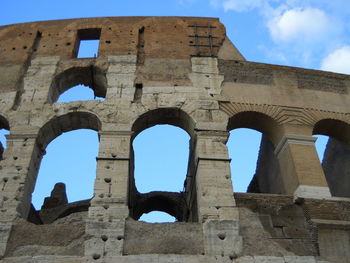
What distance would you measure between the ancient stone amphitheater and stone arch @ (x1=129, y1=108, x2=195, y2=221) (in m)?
0.04

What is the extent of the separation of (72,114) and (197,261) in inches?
160

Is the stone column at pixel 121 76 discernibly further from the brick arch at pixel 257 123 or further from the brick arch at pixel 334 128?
the brick arch at pixel 334 128

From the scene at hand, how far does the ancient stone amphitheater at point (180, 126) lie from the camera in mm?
6707

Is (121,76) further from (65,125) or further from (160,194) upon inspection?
(160,194)

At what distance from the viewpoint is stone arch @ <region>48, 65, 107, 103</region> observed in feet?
31.3

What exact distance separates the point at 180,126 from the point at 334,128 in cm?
355

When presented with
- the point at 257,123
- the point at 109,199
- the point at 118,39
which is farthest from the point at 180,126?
the point at 118,39

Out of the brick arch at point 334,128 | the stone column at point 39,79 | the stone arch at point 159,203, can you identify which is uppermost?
the stone column at point 39,79

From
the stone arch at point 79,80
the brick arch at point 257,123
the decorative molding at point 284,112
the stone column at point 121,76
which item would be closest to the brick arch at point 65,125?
the stone column at point 121,76

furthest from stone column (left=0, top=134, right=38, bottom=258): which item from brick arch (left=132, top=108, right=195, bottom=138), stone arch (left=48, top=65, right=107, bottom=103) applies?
brick arch (left=132, top=108, right=195, bottom=138)

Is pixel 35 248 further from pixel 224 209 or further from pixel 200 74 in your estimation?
pixel 200 74

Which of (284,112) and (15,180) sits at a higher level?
(284,112)

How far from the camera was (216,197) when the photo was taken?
7.25 metres

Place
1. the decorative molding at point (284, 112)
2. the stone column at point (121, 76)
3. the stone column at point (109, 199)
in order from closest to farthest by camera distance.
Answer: the stone column at point (109, 199), the decorative molding at point (284, 112), the stone column at point (121, 76)
